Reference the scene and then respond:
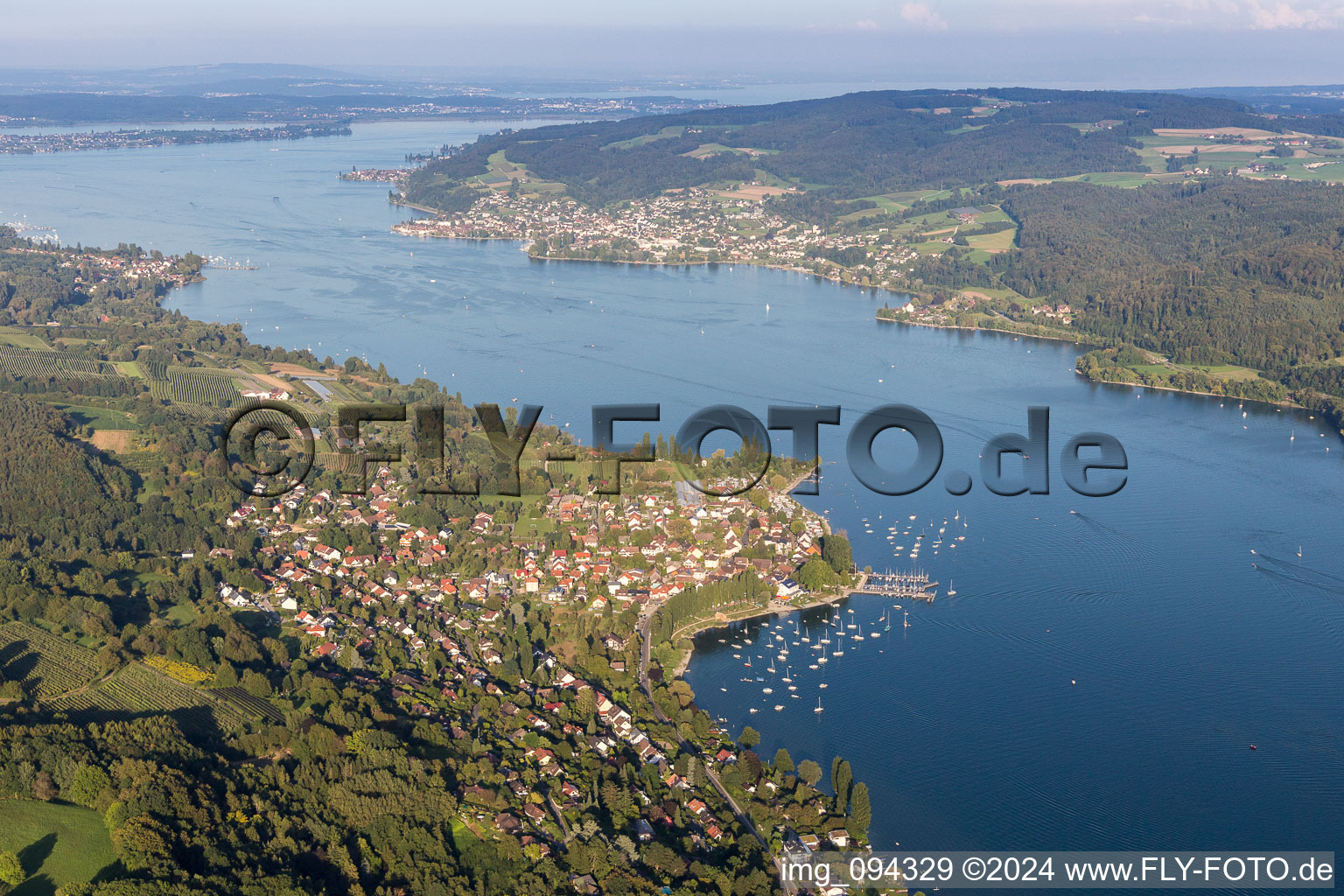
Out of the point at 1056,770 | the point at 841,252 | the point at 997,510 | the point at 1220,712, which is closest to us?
the point at 1056,770

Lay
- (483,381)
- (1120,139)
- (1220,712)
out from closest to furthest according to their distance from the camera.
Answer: (1220,712), (483,381), (1120,139)

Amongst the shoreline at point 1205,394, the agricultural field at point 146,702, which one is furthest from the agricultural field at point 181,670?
the shoreline at point 1205,394

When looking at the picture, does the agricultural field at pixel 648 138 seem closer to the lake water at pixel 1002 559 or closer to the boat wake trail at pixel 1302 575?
the lake water at pixel 1002 559

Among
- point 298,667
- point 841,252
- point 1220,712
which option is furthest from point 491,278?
point 1220,712

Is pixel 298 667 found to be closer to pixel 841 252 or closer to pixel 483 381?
pixel 483 381

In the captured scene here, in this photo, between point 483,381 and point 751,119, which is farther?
point 751,119

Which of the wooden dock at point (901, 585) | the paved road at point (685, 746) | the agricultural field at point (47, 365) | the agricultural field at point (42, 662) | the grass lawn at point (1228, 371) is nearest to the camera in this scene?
the paved road at point (685, 746)

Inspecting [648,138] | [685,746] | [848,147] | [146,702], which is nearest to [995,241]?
[848,147]
